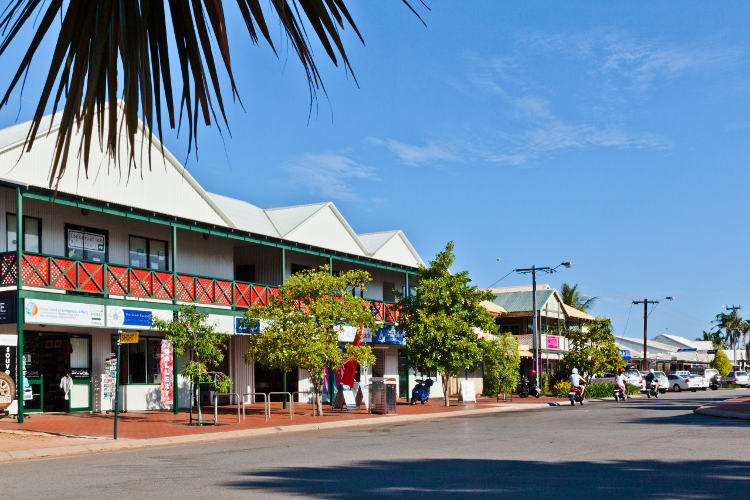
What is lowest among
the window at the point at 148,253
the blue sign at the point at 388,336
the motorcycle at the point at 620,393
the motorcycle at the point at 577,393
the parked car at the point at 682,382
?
the parked car at the point at 682,382

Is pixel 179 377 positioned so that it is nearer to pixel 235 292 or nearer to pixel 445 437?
pixel 235 292

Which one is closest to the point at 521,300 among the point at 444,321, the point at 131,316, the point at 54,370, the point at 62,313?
the point at 444,321

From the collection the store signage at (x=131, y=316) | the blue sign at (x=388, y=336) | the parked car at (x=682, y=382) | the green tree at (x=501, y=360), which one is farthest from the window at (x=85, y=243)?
the parked car at (x=682, y=382)

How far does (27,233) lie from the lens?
912 inches

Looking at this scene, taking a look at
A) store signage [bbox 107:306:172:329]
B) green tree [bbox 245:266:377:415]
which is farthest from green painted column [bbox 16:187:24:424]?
green tree [bbox 245:266:377:415]

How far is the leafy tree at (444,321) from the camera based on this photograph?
32.2 m

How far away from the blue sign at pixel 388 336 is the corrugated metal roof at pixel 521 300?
21.0 meters

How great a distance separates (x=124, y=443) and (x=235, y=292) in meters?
11.8

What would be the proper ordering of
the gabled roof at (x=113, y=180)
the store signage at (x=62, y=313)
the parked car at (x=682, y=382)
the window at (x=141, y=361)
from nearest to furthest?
the store signage at (x=62, y=313) → the gabled roof at (x=113, y=180) → the window at (x=141, y=361) → the parked car at (x=682, y=382)

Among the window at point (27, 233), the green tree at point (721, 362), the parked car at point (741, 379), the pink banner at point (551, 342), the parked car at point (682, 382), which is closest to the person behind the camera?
the window at point (27, 233)

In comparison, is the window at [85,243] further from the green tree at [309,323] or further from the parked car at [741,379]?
the parked car at [741,379]

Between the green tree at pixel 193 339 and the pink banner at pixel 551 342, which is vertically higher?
the green tree at pixel 193 339

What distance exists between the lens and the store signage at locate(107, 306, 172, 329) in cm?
2273

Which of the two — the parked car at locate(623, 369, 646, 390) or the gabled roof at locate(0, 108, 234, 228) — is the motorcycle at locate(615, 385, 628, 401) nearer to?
the parked car at locate(623, 369, 646, 390)
